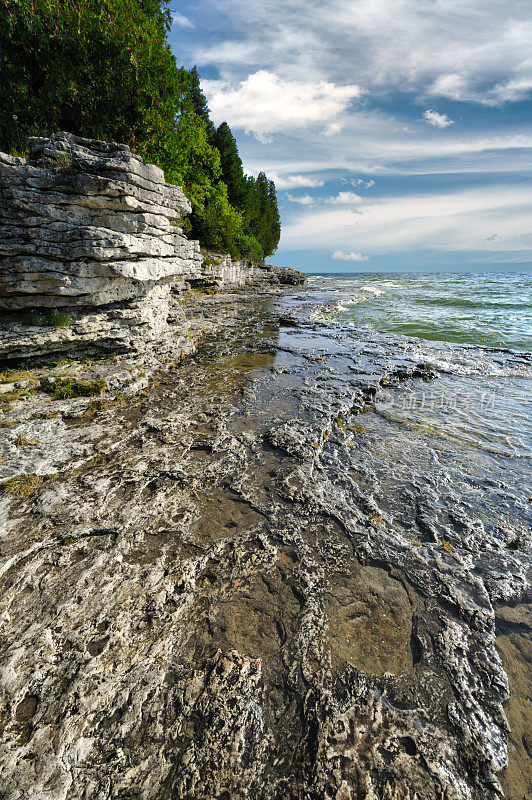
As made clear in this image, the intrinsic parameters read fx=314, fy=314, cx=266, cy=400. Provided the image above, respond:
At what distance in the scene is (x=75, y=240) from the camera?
319 inches

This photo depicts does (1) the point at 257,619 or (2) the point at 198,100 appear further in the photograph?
(2) the point at 198,100

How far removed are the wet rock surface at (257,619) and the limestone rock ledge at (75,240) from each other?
3571mm

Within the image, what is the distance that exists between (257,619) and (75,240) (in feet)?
30.7

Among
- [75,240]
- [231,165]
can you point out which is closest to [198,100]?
[231,165]

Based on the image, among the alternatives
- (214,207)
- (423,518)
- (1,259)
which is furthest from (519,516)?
(214,207)

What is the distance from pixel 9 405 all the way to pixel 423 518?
786 centimetres

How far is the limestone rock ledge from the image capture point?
304 inches

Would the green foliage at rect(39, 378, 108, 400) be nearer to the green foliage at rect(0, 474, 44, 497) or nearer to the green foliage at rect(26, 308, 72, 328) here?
the green foliage at rect(26, 308, 72, 328)

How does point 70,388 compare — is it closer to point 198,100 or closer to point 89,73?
point 89,73

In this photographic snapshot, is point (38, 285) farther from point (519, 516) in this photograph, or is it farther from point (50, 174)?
point (519, 516)

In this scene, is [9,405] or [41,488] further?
[9,405]

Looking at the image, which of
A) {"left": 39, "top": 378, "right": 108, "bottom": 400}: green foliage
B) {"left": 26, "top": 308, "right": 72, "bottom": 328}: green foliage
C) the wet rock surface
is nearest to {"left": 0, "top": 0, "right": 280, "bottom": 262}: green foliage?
{"left": 26, "top": 308, "right": 72, "bottom": 328}: green foliage

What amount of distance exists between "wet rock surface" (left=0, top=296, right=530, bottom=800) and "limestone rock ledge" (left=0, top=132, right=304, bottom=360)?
3571mm

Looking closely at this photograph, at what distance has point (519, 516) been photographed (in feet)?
15.9
